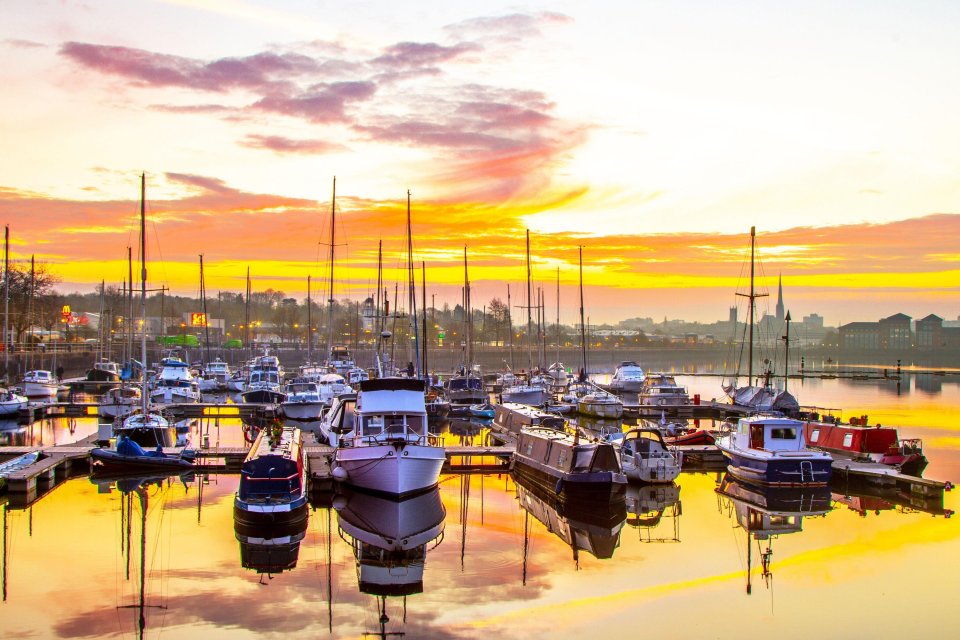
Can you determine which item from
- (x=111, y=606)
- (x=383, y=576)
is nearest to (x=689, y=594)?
(x=383, y=576)

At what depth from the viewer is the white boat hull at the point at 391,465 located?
104 feet

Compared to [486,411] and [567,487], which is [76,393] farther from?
[567,487]

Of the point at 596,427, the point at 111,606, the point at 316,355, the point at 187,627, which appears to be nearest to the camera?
the point at 187,627

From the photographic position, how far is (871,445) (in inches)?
1612

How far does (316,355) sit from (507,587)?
13301 cm

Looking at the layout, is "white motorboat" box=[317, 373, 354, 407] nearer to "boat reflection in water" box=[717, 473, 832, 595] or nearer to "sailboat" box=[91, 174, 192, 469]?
"sailboat" box=[91, 174, 192, 469]

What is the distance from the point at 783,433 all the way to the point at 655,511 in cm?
808

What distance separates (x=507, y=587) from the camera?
23.8 meters

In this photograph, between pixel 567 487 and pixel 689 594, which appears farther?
A: pixel 567 487

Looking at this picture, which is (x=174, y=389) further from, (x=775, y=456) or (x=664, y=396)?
(x=775, y=456)

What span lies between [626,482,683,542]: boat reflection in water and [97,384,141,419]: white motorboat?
114 ft

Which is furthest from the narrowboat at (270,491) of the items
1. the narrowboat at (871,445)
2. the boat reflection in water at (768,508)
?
the narrowboat at (871,445)

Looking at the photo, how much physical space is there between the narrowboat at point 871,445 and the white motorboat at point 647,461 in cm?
953

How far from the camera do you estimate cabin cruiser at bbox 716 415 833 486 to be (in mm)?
37156
